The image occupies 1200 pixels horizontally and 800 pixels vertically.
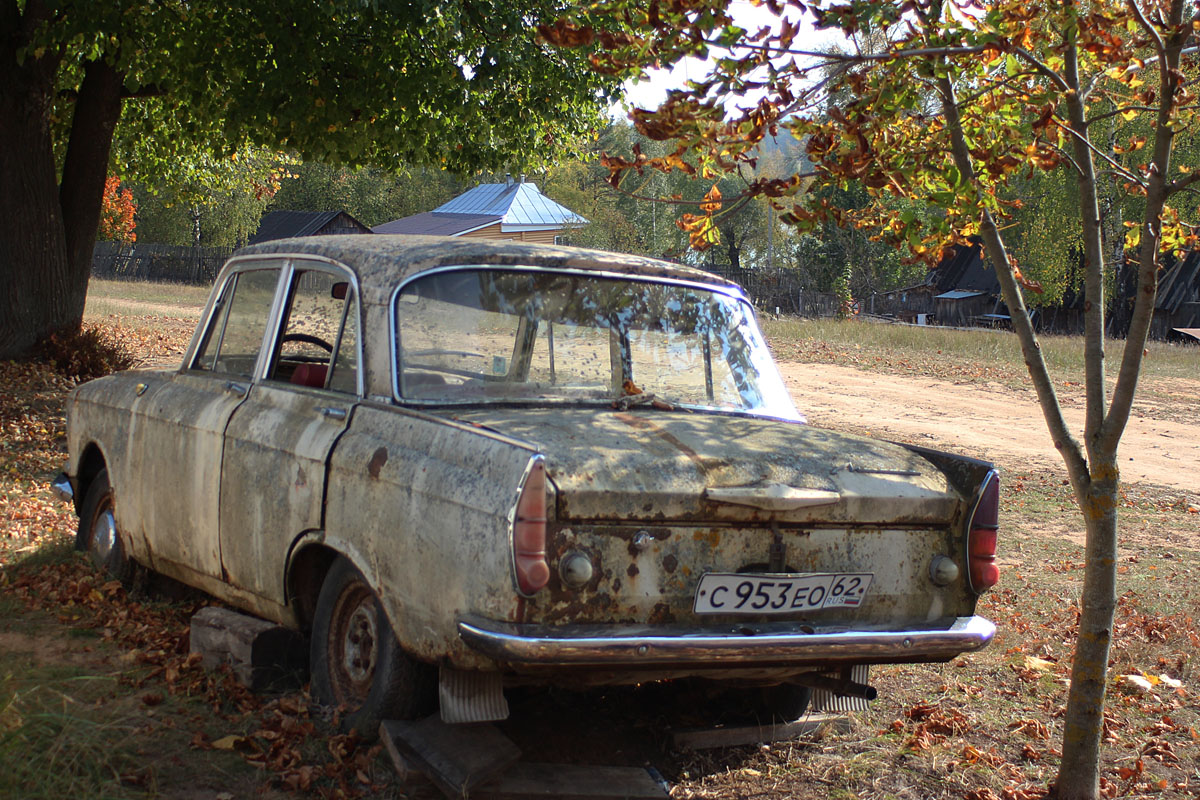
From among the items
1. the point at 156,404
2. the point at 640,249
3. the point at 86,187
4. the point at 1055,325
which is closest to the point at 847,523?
the point at 156,404

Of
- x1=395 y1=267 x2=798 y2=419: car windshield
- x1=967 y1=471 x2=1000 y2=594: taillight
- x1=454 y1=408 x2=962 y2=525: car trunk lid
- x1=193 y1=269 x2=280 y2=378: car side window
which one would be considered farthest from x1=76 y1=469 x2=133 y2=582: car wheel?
x1=967 y1=471 x2=1000 y2=594: taillight

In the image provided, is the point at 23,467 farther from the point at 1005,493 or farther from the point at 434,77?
the point at 1005,493

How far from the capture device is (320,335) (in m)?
4.82

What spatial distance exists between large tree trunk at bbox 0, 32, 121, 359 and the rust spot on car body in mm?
9742

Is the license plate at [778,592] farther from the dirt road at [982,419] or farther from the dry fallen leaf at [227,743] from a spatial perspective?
the dirt road at [982,419]

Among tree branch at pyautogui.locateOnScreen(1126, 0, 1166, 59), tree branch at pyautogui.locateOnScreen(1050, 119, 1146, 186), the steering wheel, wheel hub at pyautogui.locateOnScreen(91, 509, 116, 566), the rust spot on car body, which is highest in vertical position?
tree branch at pyautogui.locateOnScreen(1126, 0, 1166, 59)

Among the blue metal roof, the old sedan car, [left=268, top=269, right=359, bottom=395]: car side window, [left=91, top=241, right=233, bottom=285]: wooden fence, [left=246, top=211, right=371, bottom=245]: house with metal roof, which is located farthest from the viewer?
[left=246, top=211, right=371, bottom=245]: house with metal roof

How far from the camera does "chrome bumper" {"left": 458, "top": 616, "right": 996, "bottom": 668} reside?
10.9ft

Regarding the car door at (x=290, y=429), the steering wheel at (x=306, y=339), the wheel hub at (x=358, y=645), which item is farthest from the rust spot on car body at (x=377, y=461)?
the steering wheel at (x=306, y=339)

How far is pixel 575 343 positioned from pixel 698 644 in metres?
1.55

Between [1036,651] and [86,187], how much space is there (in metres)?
11.3

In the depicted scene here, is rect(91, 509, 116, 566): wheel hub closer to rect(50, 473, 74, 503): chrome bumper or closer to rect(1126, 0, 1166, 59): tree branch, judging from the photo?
rect(50, 473, 74, 503): chrome bumper

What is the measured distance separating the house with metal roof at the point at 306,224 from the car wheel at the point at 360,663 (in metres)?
68.4

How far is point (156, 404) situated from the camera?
5387 mm
